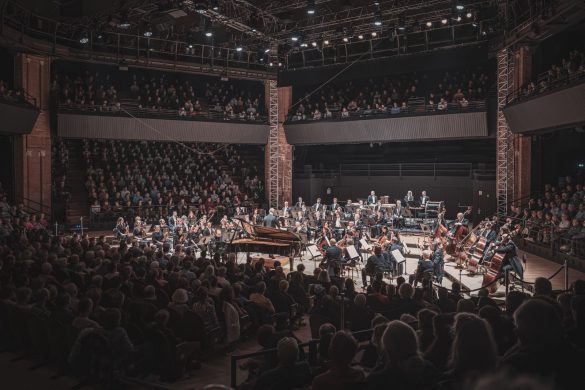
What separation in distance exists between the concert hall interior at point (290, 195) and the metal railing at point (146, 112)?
0.42ft

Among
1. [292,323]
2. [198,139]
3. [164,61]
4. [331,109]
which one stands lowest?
[292,323]

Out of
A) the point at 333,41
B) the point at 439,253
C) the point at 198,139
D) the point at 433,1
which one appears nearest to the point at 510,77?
the point at 433,1

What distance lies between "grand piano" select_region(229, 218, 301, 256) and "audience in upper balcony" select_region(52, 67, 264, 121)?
13.7m

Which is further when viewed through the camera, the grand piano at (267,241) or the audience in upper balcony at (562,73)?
the audience in upper balcony at (562,73)

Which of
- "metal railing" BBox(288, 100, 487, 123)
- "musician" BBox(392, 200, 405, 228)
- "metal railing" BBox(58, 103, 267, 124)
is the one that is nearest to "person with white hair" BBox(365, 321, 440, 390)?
"musician" BBox(392, 200, 405, 228)

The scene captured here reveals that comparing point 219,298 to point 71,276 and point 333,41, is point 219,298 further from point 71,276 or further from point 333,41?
point 333,41

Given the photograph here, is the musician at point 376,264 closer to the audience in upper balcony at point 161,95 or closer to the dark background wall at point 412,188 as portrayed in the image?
the dark background wall at point 412,188

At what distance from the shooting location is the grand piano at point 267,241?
48.0 feet

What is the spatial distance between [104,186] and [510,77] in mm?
19716

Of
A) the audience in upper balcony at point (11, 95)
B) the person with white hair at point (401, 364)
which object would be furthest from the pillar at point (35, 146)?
the person with white hair at point (401, 364)

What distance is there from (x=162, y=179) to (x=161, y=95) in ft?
17.2

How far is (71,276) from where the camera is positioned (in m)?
9.91

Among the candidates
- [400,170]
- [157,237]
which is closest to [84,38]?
[157,237]

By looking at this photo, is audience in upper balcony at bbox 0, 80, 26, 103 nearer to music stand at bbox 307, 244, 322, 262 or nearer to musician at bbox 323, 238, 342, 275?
music stand at bbox 307, 244, 322, 262
